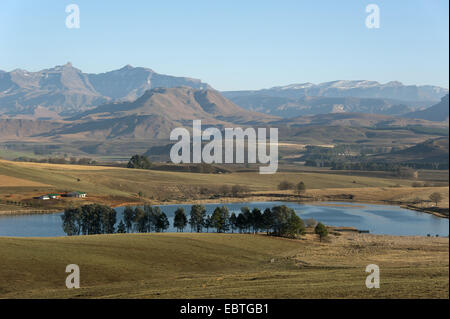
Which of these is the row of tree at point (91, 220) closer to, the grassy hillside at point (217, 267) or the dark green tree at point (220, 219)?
the dark green tree at point (220, 219)

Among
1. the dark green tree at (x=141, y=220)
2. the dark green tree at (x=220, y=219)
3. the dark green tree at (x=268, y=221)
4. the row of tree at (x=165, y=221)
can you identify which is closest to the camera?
the row of tree at (x=165, y=221)

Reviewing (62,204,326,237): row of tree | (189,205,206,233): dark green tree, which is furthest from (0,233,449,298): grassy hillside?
(189,205,206,233): dark green tree

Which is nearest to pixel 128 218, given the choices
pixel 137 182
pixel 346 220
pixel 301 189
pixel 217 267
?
pixel 217 267

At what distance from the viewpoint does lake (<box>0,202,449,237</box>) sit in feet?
238

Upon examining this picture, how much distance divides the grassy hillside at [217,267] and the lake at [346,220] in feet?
50.6

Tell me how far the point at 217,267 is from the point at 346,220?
49.8 meters

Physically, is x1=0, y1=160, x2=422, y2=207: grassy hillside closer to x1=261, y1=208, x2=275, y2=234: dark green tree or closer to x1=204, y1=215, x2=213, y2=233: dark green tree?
x1=204, y1=215, x2=213, y2=233: dark green tree

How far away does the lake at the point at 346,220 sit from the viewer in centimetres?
7256

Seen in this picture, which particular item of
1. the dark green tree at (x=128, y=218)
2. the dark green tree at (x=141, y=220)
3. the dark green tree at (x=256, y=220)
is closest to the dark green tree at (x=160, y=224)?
the dark green tree at (x=141, y=220)

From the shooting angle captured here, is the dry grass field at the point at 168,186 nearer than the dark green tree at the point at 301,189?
Yes

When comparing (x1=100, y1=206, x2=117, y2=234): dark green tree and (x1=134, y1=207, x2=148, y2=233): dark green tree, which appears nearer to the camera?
(x1=100, y1=206, x2=117, y2=234): dark green tree

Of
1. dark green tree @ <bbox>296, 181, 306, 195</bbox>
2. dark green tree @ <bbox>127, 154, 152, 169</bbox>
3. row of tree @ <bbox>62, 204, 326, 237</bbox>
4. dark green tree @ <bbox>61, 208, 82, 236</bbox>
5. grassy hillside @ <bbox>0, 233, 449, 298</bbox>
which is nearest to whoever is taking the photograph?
grassy hillside @ <bbox>0, 233, 449, 298</bbox>

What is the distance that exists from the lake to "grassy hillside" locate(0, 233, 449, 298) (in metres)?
15.4

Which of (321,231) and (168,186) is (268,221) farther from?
(168,186)
